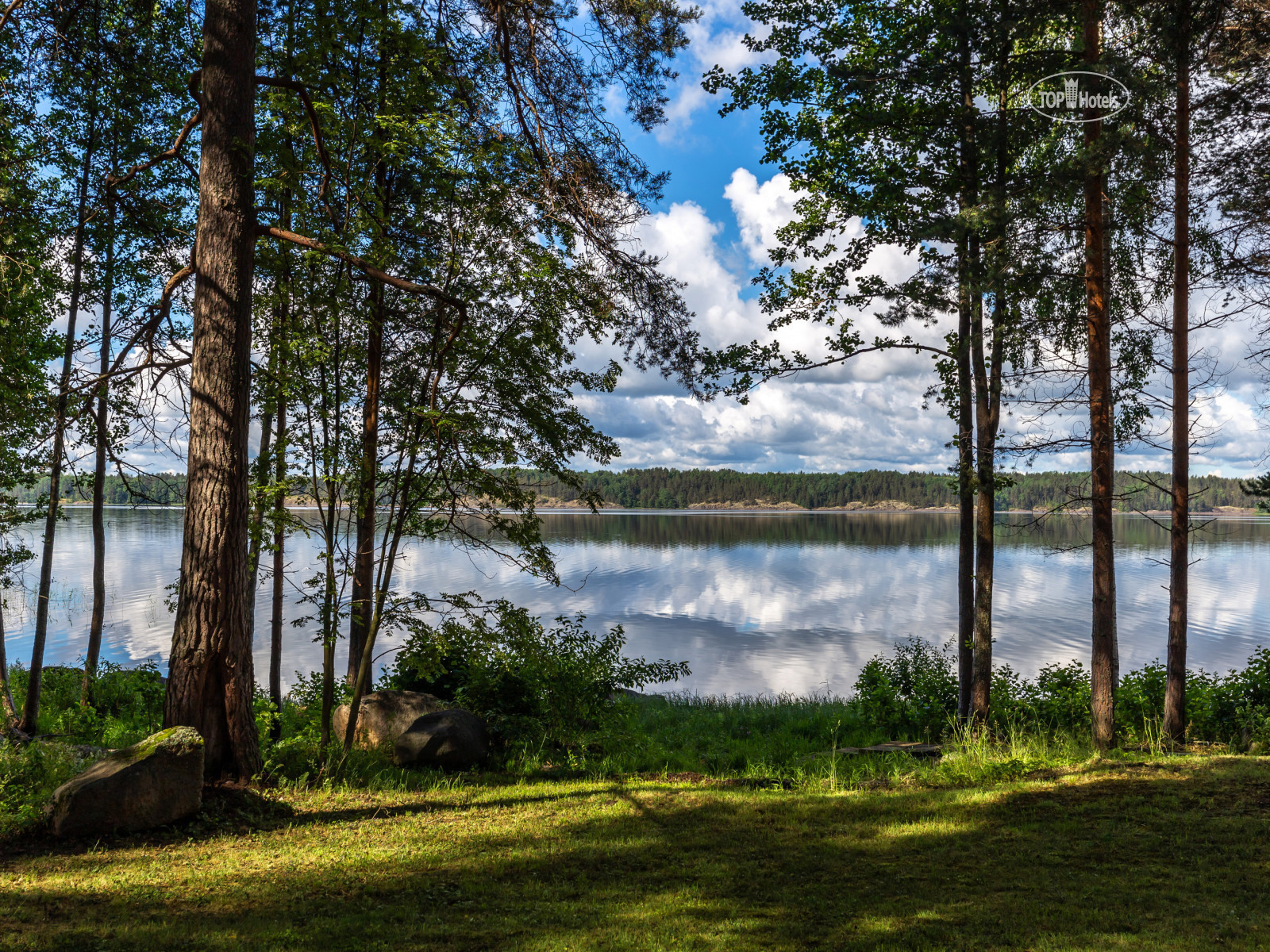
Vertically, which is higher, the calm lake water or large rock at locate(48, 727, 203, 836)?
large rock at locate(48, 727, 203, 836)

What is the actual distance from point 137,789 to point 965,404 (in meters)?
10.9

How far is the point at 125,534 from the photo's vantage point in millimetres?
53938

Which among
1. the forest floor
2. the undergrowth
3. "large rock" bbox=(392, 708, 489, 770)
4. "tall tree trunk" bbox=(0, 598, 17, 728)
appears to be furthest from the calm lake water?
"tall tree trunk" bbox=(0, 598, 17, 728)

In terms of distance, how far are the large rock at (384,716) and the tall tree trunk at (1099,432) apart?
800 centimetres

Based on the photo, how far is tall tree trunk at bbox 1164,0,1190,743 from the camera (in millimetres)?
9477

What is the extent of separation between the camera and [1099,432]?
885 cm

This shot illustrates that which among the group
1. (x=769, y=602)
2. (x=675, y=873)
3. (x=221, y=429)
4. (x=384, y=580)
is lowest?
(x=769, y=602)

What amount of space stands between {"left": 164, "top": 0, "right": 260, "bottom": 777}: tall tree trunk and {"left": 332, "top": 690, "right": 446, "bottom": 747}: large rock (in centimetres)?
176

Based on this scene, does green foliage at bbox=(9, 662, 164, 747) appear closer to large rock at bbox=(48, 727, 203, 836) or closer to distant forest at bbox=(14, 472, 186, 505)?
distant forest at bbox=(14, 472, 186, 505)

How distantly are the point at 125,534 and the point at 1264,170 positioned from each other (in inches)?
2575

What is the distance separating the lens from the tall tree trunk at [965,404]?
9.78m

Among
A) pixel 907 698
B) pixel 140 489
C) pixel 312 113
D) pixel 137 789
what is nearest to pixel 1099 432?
pixel 907 698

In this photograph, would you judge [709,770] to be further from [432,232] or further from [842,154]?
[842,154]

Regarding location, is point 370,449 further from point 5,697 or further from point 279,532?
point 5,697
